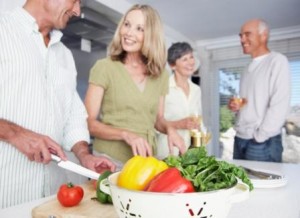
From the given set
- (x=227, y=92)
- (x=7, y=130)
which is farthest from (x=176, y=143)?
(x=227, y=92)

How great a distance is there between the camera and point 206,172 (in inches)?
20.3

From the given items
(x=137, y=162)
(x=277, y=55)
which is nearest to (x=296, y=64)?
(x=277, y=55)

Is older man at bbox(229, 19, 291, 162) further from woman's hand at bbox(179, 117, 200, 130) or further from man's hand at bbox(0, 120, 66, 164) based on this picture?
man's hand at bbox(0, 120, 66, 164)

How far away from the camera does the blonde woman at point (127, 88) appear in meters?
1.24

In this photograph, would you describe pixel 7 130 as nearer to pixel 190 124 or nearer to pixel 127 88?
Result: pixel 127 88

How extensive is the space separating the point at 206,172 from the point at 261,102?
1.66 m

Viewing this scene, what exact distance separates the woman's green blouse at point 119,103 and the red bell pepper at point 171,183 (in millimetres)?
780

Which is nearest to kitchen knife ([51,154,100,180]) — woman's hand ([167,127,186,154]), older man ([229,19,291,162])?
woman's hand ([167,127,186,154])

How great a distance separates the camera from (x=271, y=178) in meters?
0.95

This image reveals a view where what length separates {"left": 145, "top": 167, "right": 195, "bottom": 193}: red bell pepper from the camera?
0.46 metres

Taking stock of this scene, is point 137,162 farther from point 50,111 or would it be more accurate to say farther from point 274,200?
point 50,111

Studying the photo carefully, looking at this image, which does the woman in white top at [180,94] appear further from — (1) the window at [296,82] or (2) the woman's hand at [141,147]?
(1) the window at [296,82]

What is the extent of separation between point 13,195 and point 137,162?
0.64 meters

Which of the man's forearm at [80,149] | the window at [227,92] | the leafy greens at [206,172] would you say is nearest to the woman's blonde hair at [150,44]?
the man's forearm at [80,149]
